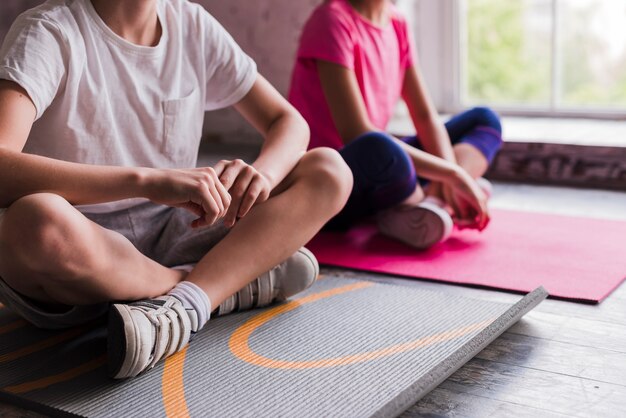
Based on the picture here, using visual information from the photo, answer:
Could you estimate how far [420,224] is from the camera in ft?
5.43

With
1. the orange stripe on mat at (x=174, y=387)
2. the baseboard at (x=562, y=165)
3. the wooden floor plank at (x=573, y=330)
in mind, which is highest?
the orange stripe on mat at (x=174, y=387)

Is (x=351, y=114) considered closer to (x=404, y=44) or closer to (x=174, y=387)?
(x=404, y=44)

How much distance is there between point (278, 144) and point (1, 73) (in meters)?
0.43

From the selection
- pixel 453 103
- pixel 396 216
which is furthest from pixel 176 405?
pixel 453 103

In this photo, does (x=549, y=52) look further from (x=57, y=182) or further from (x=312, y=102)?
(x=57, y=182)

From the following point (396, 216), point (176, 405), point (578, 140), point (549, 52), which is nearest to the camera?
point (176, 405)

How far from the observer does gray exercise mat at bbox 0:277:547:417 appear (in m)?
0.98

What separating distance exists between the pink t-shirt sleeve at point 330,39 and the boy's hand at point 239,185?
2.04 feet

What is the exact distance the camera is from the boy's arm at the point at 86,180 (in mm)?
1043

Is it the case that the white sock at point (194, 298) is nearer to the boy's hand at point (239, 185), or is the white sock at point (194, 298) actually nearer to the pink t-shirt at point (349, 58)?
the boy's hand at point (239, 185)

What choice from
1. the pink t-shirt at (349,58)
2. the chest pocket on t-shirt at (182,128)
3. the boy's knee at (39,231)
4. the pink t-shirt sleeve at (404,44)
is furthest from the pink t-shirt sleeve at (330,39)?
the boy's knee at (39,231)

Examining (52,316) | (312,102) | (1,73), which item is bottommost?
(52,316)

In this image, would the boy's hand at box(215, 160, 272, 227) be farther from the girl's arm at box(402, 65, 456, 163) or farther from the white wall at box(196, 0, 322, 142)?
the white wall at box(196, 0, 322, 142)

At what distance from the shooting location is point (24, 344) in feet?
3.95
